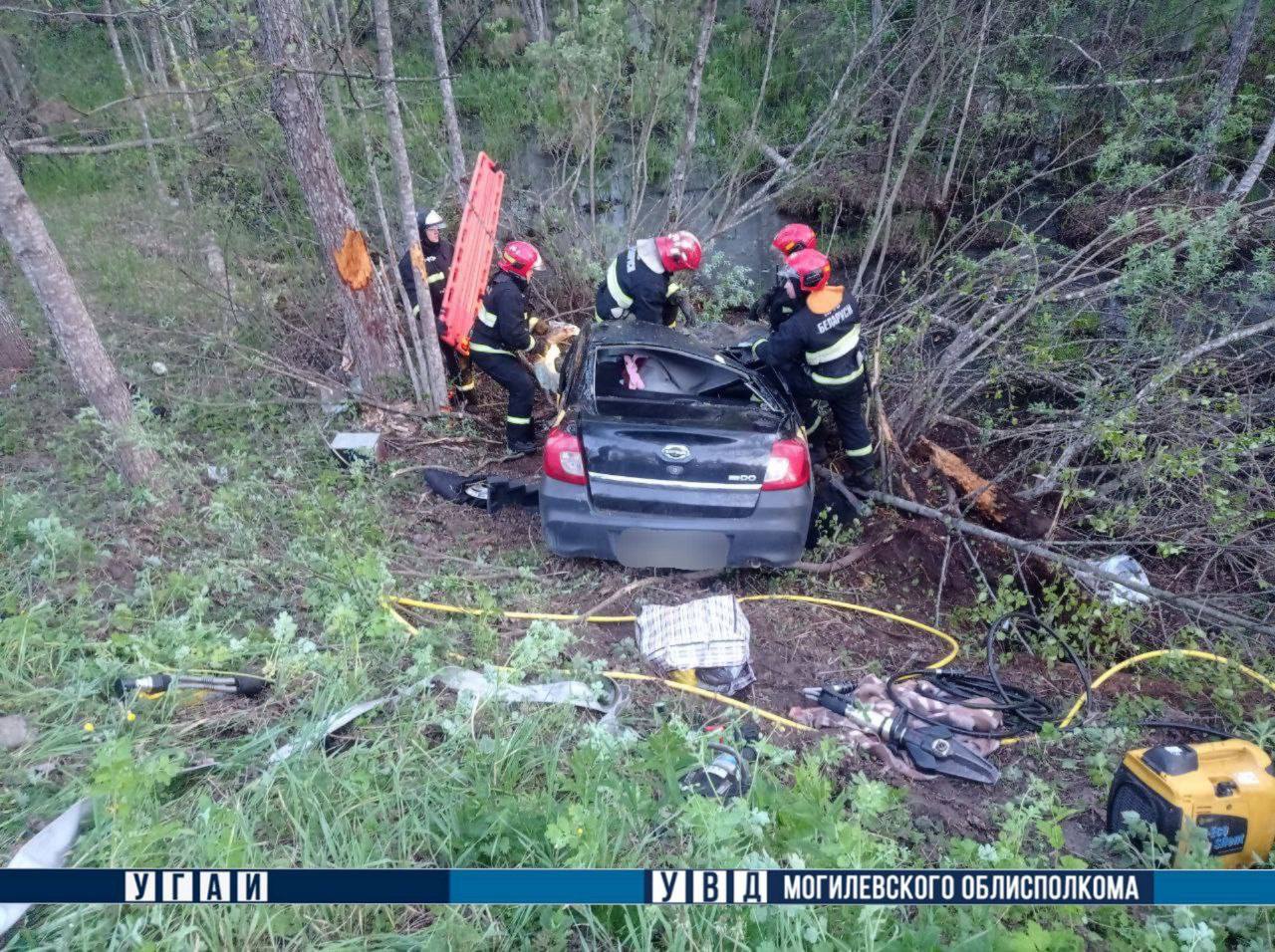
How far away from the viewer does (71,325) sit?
427cm

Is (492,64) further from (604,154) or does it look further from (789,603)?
(789,603)

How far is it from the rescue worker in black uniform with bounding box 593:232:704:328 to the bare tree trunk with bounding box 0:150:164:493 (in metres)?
3.06

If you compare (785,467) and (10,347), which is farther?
(10,347)

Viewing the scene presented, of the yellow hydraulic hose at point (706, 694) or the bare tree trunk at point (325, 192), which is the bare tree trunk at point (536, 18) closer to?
the bare tree trunk at point (325, 192)

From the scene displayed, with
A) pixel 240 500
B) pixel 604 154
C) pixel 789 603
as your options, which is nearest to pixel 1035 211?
pixel 604 154

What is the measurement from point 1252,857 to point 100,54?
19.8m

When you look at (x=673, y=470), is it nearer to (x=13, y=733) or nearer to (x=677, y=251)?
(x=677, y=251)

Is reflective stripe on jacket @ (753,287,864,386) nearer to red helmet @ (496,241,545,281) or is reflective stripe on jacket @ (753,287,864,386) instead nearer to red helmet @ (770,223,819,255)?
red helmet @ (770,223,819,255)

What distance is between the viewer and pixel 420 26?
13094 millimetres

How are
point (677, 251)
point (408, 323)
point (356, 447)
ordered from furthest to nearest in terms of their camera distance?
point (408, 323) < point (677, 251) < point (356, 447)

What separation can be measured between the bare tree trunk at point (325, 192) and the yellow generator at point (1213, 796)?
5660 mm

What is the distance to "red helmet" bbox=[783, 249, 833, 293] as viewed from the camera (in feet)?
16.0

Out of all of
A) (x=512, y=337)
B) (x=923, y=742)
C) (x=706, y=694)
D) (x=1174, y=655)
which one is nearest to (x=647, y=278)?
(x=512, y=337)

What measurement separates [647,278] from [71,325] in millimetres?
3529
